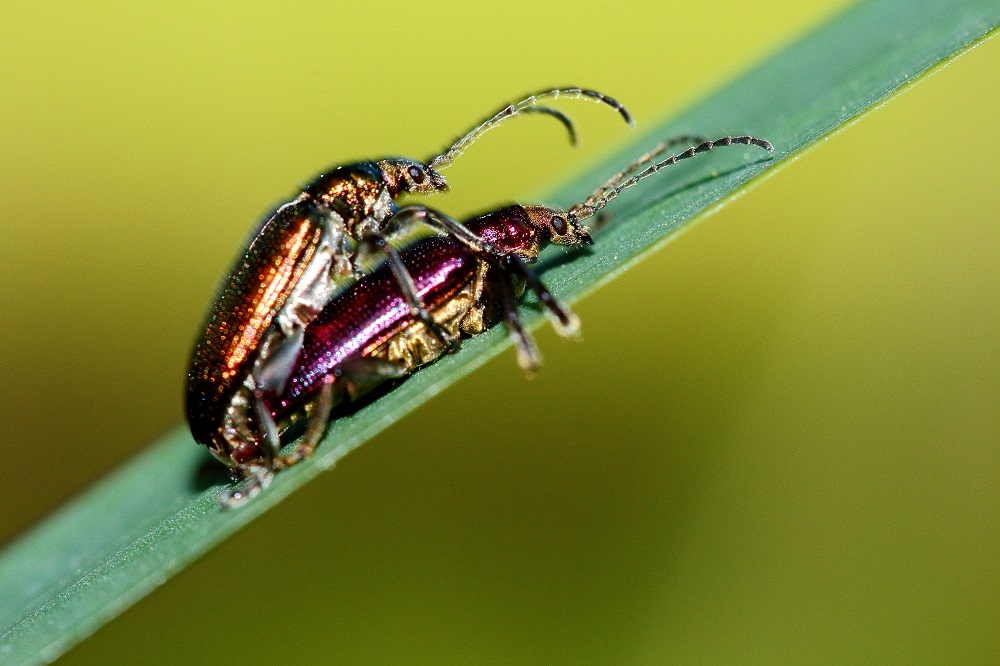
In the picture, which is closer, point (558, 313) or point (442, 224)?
point (558, 313)

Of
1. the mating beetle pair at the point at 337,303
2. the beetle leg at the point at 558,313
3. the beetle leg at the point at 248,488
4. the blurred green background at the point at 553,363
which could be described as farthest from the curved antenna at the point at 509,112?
the beetle leg at the point at 248,488

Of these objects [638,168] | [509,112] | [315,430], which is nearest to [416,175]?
[509,112]

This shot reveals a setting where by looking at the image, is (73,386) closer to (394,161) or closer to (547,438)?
(547,438)

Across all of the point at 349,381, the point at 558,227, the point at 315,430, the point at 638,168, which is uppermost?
the point at 638,168

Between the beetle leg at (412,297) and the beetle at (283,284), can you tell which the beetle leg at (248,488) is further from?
the beetle leg at (412,297)

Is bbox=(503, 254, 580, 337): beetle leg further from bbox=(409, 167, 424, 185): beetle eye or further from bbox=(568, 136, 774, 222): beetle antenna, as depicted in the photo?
bbox=(409, 167, 424, 185): beetle eye

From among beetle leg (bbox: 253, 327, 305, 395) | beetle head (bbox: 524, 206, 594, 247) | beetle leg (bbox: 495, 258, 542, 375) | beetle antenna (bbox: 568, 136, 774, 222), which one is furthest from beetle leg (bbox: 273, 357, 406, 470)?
beetle antenna (bbox: 568, 136, 774, 222)

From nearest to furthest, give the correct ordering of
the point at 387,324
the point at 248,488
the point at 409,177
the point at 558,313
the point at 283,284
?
the point at 248,488 < the point at 558,313 < the point at 387,324 < the point at 283,284 < the point at 409,177

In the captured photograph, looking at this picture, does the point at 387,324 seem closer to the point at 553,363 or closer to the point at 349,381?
the point at 349,381
